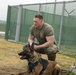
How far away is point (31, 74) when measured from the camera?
6496 millimetres

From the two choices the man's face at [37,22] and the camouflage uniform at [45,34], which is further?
the camouflage uniform at [45,34]

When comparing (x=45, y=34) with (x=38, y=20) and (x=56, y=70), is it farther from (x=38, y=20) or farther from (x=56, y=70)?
(x=56, y=70)

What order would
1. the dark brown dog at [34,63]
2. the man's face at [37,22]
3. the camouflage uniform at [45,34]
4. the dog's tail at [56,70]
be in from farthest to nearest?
the camouflage uniform at [45,34] → the man's face at [37,22] → the dog's tail at [56,70] → the dark brown dog at [34,63]

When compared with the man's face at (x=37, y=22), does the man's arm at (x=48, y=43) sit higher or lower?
lower

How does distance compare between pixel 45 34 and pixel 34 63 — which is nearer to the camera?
pixel 34 63

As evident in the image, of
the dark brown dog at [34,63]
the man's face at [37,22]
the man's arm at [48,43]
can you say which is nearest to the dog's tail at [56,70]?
the dark brown dog at [34,63]

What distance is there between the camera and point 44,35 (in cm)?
753

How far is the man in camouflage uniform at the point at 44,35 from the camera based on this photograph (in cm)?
726

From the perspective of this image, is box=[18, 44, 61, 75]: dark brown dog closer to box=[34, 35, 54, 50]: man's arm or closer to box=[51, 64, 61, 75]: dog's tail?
box=[51, 64, 61, 75]: dog's tail

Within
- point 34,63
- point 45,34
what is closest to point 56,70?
point 34,63

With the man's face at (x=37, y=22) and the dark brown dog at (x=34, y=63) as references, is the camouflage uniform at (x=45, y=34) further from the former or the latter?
the dark brown dog at (x=34, y=63)

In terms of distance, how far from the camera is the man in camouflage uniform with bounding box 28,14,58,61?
7.26m

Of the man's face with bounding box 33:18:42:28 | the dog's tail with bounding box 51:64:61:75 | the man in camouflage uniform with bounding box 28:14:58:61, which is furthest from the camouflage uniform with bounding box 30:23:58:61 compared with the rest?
the dog's tail with bounding box 51:64:61:75

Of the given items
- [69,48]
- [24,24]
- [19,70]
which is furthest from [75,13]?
[19,70]
